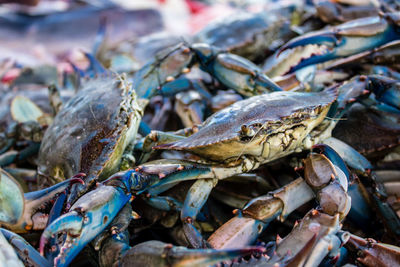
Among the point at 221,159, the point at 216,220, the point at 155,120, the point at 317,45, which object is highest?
the point at 317,45

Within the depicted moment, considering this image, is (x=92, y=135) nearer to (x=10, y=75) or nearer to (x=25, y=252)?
(x=25, y=252)

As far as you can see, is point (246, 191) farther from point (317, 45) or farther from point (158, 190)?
point (317, 45)

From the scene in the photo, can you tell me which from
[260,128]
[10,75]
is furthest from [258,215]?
[10,75]

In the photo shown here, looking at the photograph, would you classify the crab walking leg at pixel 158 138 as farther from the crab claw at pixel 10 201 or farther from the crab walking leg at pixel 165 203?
the crab claw at pixel 10 201

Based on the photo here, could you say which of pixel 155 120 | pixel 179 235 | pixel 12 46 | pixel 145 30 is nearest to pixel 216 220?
pixel 179 235

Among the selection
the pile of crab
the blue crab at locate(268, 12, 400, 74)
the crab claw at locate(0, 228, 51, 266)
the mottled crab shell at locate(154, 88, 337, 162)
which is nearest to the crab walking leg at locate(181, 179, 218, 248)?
the pile of crab
